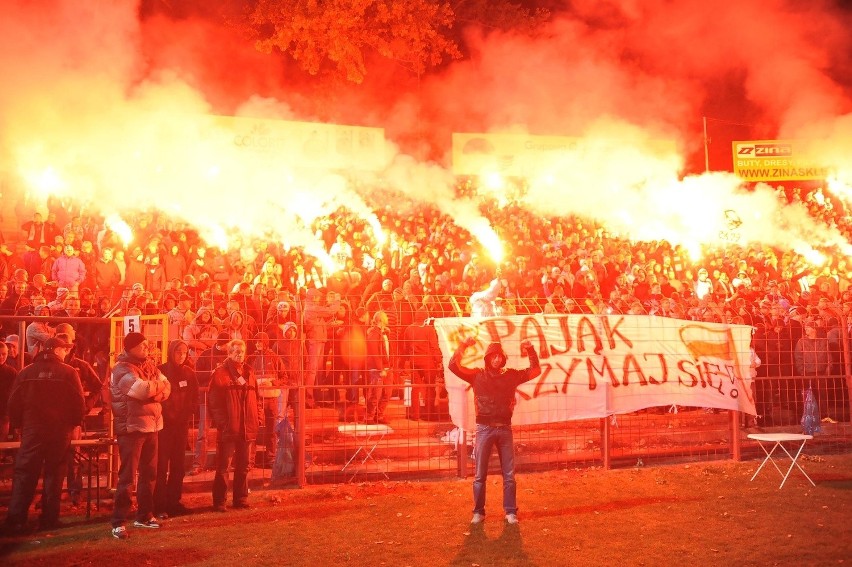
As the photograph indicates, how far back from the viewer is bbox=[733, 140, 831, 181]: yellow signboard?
1225 inches

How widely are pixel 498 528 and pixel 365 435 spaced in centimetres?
336

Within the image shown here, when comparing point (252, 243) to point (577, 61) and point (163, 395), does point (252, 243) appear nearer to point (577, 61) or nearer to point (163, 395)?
point (163, 395)

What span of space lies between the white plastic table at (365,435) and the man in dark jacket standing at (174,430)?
2.37m

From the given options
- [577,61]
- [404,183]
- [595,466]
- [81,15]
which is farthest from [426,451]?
[577,61]

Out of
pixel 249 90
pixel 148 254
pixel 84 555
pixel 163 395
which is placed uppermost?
pixel 249 90

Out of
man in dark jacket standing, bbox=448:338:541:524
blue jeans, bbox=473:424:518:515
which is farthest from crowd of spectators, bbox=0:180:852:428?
blue jeans, bbox=473:424:518:515

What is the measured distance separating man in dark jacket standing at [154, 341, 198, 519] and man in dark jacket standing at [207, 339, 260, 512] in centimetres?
32

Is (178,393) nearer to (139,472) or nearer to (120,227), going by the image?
(139,472)

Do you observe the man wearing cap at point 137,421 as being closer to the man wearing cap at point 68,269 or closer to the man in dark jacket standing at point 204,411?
the man in dark jacket standing at point 204,411

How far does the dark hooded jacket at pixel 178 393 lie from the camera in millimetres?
8711

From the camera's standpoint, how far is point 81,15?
47.1 feet

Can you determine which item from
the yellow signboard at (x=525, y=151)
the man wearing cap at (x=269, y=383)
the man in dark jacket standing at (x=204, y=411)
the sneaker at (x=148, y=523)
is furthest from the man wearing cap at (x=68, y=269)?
the yellow signboard at (x=525, y=151)

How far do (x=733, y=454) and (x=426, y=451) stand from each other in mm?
4638

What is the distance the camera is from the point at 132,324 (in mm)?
8906
